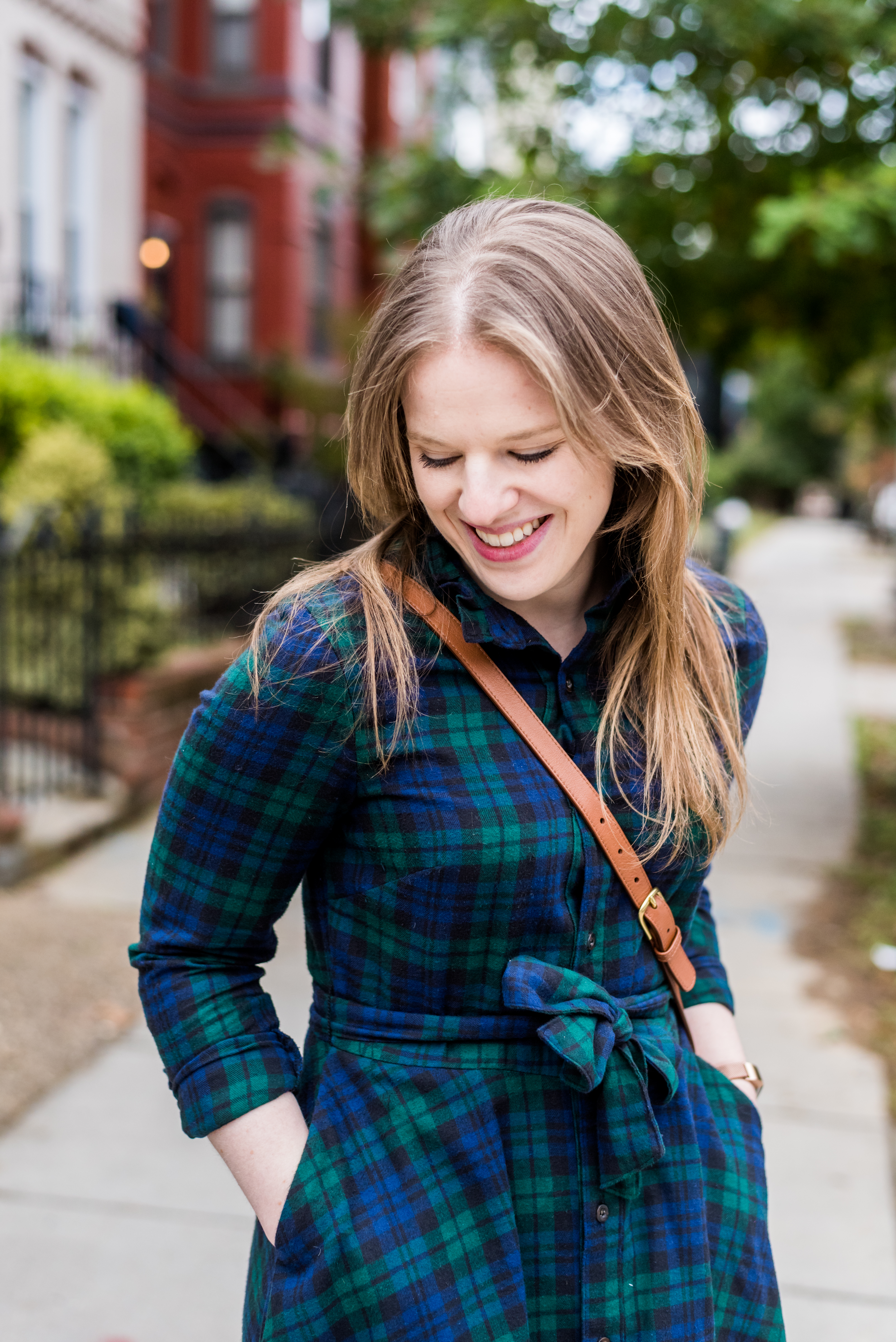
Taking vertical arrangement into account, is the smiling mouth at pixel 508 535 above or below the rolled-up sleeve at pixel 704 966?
above

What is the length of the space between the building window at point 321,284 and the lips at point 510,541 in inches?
728

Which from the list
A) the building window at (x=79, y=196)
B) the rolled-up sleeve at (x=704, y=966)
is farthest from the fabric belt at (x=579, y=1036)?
the building window at (x=79, y=196)

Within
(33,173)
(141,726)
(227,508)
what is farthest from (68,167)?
(141,726)

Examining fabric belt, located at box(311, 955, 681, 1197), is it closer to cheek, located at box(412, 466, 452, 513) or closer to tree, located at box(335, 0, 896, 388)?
cheek, located at box(412, 466, 452, 513)

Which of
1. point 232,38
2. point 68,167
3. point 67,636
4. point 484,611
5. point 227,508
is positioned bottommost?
point 67,636

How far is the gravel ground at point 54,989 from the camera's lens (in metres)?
Answer: 4.09

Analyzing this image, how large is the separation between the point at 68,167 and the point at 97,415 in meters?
4.27

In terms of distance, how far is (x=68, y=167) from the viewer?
42.7 ft

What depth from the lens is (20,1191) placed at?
11.3 ft

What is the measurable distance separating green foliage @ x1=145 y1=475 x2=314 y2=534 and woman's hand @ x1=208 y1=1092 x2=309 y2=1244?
7531 millimetres

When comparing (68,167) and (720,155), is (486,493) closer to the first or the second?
(720,155)

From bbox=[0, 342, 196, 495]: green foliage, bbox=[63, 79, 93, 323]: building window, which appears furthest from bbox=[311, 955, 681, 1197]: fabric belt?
bbox=[63, 79, 93, 323]: building window

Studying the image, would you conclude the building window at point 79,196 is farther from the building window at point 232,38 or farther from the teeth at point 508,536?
the teeth at point 508,536

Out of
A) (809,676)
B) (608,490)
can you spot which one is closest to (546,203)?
(608,490)
